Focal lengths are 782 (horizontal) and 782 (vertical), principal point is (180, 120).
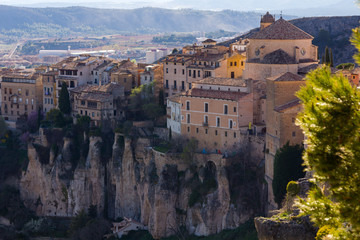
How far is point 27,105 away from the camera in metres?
62.1

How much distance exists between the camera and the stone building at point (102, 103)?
173 ft

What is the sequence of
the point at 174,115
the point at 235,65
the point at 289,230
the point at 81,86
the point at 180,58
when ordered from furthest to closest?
the point at 81,86 < the point at 180,58 < the point at 235,65 < the point at 174,115 < the point at 289,230

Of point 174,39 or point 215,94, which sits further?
point 174,39

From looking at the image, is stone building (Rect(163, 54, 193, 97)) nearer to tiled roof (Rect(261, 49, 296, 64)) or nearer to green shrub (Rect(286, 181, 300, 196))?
tiled roof (Rect(261, 49, 296, 64))

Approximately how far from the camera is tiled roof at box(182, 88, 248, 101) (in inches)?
1672

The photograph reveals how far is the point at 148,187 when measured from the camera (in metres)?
46.6

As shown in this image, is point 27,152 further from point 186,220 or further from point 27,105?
point 186,220

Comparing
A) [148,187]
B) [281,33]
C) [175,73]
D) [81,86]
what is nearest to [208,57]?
[175,73]

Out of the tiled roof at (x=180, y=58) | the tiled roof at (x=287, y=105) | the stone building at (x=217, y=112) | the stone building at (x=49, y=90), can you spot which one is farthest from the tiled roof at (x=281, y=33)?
the stone building at (x=49, y=90)

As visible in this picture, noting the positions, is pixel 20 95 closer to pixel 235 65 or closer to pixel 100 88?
pixel 100 88

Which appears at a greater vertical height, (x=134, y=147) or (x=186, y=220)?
(x=134, y=147)

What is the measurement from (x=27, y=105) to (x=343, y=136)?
54143 mm

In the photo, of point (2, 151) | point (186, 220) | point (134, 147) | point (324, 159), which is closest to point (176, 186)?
point (186, 220)

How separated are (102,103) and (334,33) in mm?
47970
